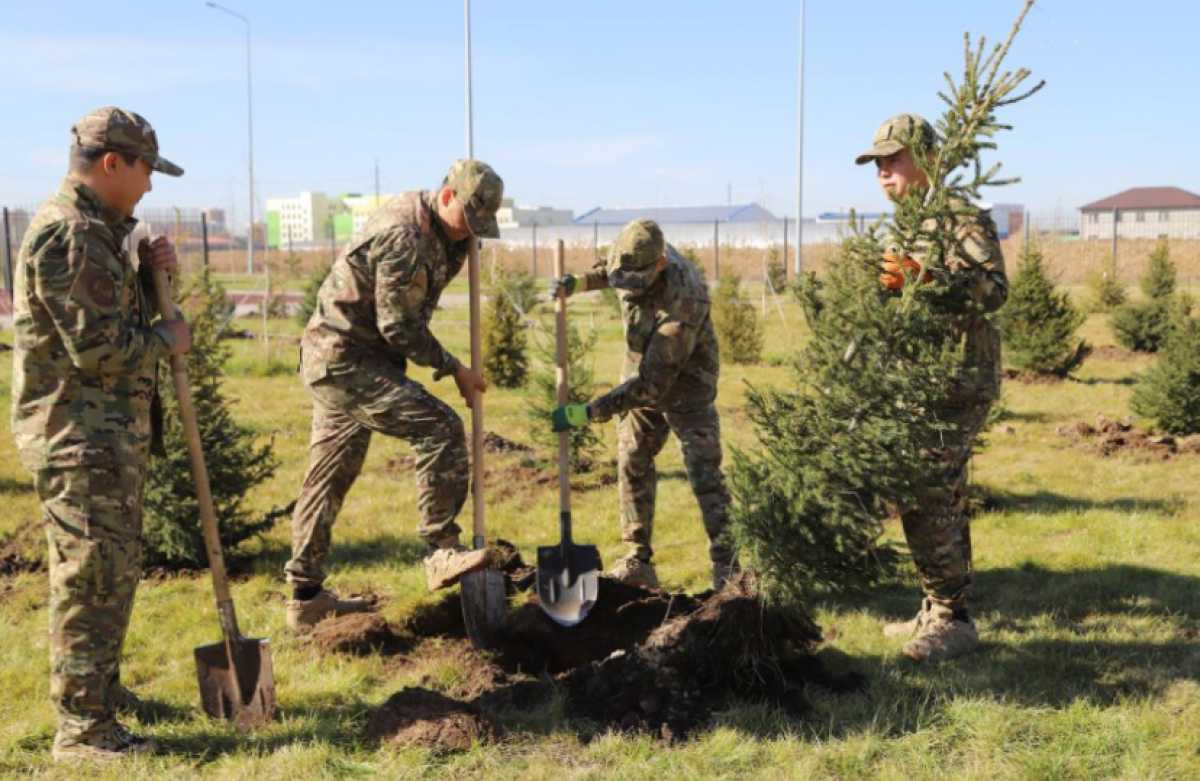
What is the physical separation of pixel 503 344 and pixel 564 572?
354 inches

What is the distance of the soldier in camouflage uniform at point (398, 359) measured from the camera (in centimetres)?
→ 501

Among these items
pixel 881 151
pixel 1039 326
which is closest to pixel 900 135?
pixel 881 151

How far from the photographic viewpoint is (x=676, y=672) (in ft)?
15.0

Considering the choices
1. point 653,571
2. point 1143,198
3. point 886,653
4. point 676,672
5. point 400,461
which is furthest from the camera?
point 1143,198

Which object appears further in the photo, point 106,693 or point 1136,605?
point 1136,605

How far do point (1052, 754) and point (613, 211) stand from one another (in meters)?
68.9

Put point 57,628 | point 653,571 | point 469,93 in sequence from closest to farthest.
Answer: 1. point 57,628
2. point 653,571
3. point 469,93

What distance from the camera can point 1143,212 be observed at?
65.8 meters

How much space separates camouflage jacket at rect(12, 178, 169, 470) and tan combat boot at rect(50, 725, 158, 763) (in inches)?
43.0

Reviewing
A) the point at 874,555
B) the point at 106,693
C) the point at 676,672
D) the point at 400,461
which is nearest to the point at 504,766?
the point at 676,672

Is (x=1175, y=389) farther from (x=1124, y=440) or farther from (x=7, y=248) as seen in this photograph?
(x=7, y=248)

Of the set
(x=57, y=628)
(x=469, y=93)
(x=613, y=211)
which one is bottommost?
(x=57, y=628)

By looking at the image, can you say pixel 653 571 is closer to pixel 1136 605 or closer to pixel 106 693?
pixel 1136 605

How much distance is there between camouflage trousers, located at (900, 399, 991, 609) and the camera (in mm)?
4895
